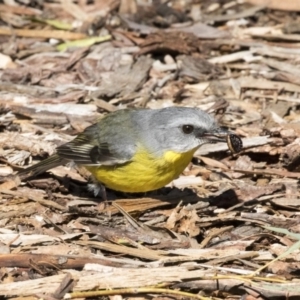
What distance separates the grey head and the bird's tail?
37.9 inches

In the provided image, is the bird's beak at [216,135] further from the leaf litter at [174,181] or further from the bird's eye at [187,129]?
the leaf litter at [174,181]

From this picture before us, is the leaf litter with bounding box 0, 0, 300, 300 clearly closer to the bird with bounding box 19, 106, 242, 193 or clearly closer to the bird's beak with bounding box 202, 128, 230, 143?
the bird with bounding box 19, 106, 242, 193

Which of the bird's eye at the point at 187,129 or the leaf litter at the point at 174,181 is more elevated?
the bird's eye at the point at 187,129

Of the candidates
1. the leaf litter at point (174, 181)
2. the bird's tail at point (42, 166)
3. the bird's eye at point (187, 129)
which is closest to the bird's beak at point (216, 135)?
the bird's eye at point (187, 129)

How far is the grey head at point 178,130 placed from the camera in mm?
7734

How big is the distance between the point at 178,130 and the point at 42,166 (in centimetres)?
153

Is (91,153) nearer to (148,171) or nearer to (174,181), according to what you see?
(148,171)

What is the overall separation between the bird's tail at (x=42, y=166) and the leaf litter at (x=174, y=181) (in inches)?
3.6

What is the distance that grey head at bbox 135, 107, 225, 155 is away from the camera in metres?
7.73

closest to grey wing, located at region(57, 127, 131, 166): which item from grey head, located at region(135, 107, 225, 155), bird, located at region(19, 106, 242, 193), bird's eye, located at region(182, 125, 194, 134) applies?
bird, located at region(19, 106, 242, 193)

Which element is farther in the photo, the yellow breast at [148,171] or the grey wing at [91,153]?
the grey wing at [91,153]

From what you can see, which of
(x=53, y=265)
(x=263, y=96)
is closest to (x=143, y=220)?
(x=53, y=265)

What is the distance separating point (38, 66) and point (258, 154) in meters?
3.28

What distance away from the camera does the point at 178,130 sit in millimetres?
7875
